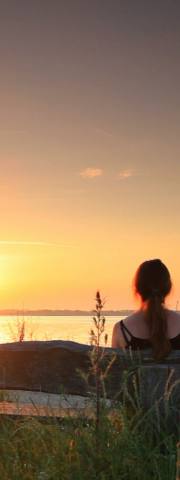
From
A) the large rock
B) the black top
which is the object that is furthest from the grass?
the black top

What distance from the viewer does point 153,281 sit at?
5773mm

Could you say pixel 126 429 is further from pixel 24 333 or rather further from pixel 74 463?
pixel 24 333

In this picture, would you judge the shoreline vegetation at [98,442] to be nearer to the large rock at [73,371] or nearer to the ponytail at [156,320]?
the large rock at [73,371]

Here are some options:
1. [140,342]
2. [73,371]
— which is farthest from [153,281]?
[73,371]

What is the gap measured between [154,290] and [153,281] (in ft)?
0.31

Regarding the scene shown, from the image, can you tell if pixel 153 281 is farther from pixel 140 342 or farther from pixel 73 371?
pixel 73 371

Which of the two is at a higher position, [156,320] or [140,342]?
[156,320]

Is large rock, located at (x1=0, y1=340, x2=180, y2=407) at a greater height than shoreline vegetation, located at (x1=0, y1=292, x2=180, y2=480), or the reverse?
large rock, located at (x1=0, y1=340, x2=180, y2=407)

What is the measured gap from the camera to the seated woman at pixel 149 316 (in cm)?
552

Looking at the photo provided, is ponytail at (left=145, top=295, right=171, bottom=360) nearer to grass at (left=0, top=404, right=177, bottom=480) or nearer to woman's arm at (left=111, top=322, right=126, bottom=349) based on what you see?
woman's arm at (left=111, top=322, right=126, bottom=349)

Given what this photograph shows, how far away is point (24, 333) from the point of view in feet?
43.7

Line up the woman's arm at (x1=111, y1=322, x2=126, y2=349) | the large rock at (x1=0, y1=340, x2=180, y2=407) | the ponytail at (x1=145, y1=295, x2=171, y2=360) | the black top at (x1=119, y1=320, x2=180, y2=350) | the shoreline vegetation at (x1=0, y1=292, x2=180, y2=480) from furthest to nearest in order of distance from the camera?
1. the woman's arm at (x1=111, y1=322, x2=126, y2=349)
2. the black top at (x1=119, y1=320, x2=180, y2=350)
3. the ponytail at (x1=145, y1=295, x2=171, y2=360)
4. the large rock at (x1=0, y1=340, x2=180, y2=407)
5. the shoreline vegetation at (x1=0, y1=292, x2=180, y2=480)

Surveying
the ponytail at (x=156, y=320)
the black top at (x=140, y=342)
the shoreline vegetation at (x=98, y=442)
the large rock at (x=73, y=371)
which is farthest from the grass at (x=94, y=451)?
the black top at (x=140, y=342)

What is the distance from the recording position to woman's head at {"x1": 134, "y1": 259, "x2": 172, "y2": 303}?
18.8ft
